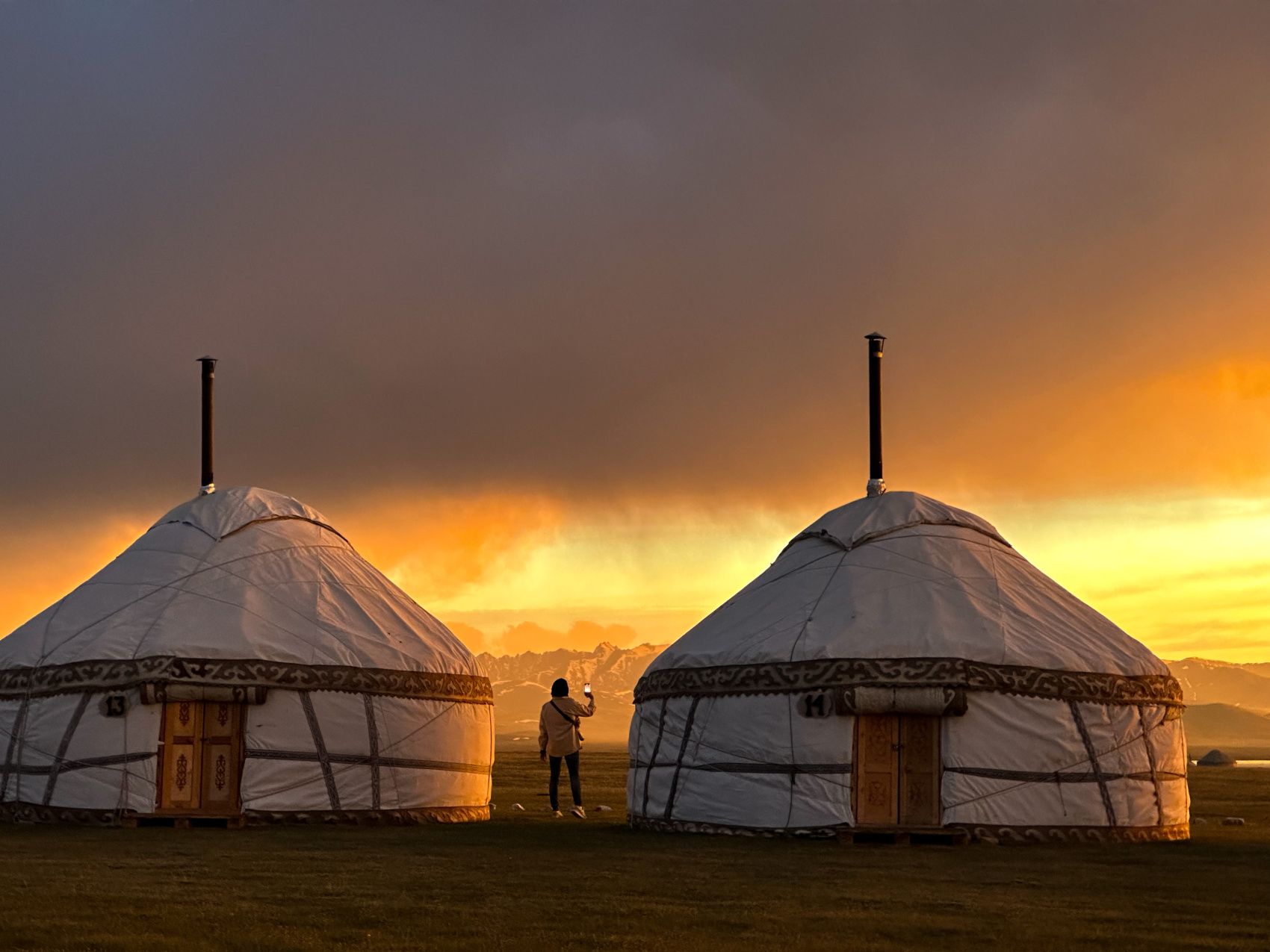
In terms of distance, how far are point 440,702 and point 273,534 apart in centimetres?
219

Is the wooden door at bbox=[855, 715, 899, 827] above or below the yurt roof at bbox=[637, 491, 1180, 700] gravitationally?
below

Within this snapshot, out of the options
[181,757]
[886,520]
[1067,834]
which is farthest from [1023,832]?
[181,757]

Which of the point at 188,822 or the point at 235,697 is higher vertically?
the point at 235,697

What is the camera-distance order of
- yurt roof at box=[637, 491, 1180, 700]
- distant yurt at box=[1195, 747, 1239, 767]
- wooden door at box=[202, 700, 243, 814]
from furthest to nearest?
distant yurt at box=[1195, 747, 1239, 767]
wooden door at box=[202, 700, 243, 814]
yurt roof at box=[637, 491, 1180, 700]

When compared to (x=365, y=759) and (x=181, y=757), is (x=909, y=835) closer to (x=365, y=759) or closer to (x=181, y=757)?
(x=365, y=759)

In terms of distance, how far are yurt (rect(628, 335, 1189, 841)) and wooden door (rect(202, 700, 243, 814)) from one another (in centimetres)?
311

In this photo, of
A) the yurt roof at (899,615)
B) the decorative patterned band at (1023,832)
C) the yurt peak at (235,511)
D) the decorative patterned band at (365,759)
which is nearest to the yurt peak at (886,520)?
the yurt roof at (899,615)

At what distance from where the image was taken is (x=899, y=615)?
40.2 feet

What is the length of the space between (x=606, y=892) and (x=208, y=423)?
9.72 metres

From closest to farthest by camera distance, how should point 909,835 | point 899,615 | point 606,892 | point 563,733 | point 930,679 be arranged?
1. point 606,892
2. point 909,835
3. point 930,679
4. point 899,615
5. point 563,733

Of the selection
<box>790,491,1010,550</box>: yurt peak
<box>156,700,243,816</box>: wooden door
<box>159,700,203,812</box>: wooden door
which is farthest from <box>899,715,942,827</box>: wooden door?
<box>159,700,203,812</box>: wooden door

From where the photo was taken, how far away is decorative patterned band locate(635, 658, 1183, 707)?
1167 centimetres

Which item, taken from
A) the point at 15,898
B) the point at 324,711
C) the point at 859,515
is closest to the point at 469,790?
the point at 324,711

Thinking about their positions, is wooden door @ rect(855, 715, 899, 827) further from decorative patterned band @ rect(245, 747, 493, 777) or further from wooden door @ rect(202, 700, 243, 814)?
wooden door @ rect(202, 700, 243, 814)
